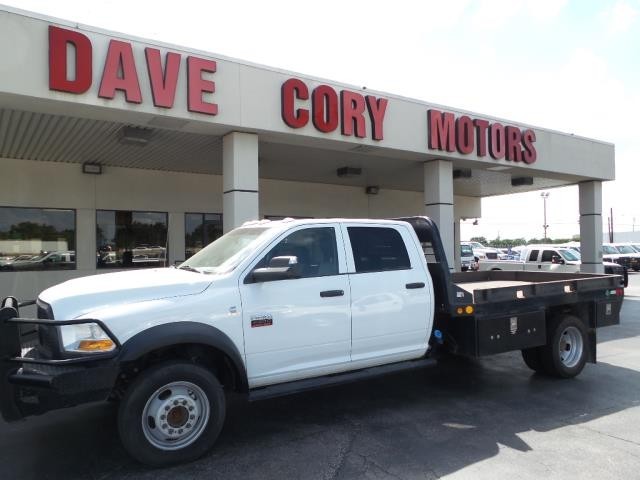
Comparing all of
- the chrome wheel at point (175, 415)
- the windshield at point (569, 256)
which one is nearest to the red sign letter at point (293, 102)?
the chrome wheel at point (175, 415)

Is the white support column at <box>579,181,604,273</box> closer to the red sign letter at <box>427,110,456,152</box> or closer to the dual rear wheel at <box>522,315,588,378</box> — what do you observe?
the red sign letter at <box>427,110,456,152</box>

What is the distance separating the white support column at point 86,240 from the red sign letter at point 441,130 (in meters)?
8.66

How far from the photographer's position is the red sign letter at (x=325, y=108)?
376 inches

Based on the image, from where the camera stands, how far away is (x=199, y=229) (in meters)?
14.5

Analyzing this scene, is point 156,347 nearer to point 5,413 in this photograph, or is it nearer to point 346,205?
point 5,413

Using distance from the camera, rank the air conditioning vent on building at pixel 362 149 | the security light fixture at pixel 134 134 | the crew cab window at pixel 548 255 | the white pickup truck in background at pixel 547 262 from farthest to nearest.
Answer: the crew cab window at pixel 548 255, the white pickup truck in background at pixel 547 262, the air conditioning vent on building at pixel 362 149, the security light fixture at pixel 134 134

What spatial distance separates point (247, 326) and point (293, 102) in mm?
5918

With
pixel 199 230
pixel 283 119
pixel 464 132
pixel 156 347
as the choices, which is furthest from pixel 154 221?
pixel 156 347

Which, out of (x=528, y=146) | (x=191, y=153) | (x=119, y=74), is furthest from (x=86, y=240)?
(x=528, y=146)

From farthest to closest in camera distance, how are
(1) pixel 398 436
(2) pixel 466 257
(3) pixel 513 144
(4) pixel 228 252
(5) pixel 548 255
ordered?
(2) pixel 466 257
(5) pixel 548 255
(3) pixel 513 144
(4) pixel 228 252
(1) pixel 398 436

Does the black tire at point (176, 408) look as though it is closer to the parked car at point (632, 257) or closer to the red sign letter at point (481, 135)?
the red sign letter at point (481, 135)

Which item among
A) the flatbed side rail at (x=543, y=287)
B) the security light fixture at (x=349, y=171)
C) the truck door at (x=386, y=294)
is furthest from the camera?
the security light fixture at (x=349, y=171)

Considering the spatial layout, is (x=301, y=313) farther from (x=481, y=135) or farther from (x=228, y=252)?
(x=481, y=135)

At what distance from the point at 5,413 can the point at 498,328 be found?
4949 mm
